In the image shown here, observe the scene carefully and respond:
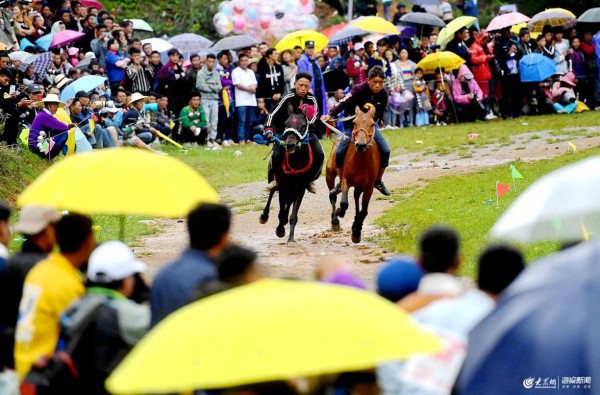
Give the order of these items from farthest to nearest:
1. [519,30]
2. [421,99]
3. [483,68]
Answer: [519,30] → [483,68] → [421,99]

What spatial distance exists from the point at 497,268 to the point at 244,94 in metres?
22.7

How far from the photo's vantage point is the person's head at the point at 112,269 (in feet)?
22.3

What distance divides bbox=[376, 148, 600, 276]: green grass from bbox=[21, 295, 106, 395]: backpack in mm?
7298

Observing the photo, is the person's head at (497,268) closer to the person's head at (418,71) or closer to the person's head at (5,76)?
the person's head at (5,76)

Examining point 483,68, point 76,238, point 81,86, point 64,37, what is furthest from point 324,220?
point 483,68

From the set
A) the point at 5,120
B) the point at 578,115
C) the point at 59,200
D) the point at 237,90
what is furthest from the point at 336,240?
the point at 578,115

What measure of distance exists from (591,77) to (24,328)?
1051 inches

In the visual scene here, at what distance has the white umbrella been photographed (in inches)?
260

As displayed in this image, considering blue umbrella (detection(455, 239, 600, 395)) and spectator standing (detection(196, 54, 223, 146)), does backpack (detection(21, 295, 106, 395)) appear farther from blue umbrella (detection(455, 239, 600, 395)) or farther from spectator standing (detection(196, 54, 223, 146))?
spectator standing (detection(196, 54, 223, 146))

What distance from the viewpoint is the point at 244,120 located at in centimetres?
2923

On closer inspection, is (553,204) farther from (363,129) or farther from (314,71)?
(314,71)

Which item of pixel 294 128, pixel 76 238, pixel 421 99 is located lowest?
pixel 421 99

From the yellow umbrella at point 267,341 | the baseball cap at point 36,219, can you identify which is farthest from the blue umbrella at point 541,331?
the baseball cap at point 36,219

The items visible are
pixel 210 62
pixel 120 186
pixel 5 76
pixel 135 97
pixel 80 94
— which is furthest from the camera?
pixel 210 62
